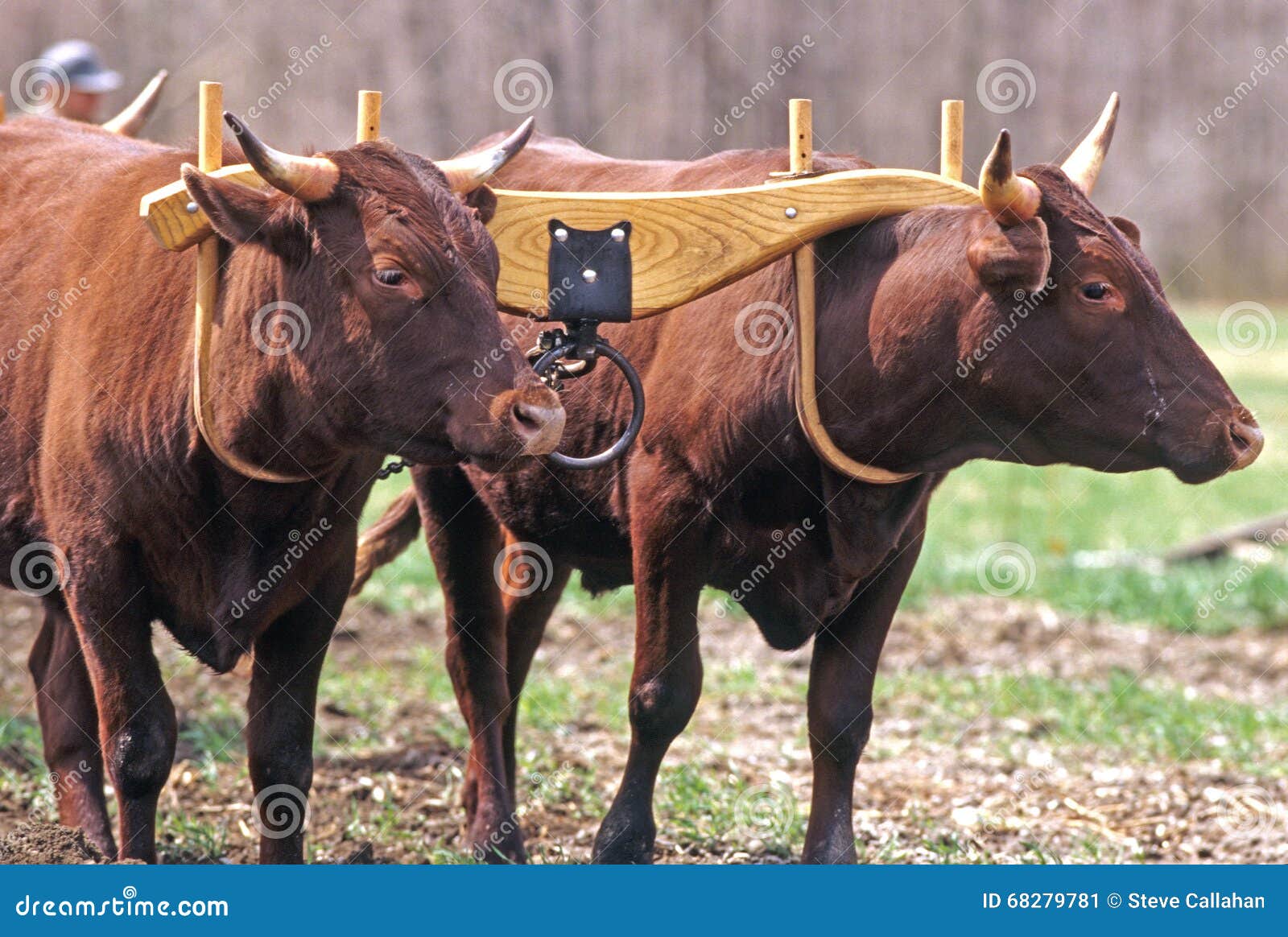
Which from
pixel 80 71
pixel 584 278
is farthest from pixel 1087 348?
pixel 80 71

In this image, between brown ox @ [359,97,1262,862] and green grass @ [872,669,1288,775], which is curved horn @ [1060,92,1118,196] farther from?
green grass @ [872,669,1288,775]

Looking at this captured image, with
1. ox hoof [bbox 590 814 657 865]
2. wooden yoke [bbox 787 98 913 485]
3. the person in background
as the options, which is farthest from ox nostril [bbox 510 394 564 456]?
the person in background

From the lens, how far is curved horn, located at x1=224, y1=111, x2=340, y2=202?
3.26m

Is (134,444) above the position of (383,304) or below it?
below

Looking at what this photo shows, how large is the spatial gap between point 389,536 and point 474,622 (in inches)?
22.6

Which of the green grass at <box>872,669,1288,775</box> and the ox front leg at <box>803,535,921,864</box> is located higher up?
the ox front leg at <box>803,535,921,864</box>

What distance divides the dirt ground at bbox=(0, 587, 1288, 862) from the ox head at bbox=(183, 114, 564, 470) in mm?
1282

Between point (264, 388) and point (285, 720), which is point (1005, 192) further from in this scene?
point (285, 720)

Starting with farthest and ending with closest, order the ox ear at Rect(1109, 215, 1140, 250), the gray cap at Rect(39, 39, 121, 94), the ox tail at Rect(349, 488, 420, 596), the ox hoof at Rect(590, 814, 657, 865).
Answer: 1. the gray cap at Rect(39, 39, 121, 94)
2. the ox tail at Rect(349, 488, 420, 596)
3. the ox hoof at Rect(590, 814, 657, 865)
4. the ox ear at Rect(1109, 215, 1140, 250)

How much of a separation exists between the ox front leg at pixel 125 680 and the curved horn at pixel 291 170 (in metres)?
1.04

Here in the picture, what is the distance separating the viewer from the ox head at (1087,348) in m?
3.65

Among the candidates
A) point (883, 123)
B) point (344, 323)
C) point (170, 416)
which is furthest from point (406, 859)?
point (883, 123)

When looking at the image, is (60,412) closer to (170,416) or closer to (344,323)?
(170,416)

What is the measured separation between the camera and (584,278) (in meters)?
3.82
